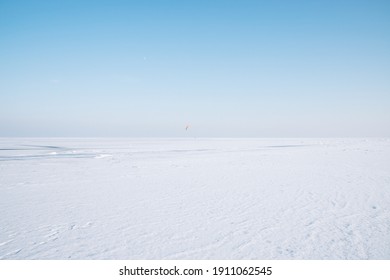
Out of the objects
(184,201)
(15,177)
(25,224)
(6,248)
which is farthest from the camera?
(15,177)

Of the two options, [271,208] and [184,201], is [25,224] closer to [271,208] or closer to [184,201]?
[184,201]

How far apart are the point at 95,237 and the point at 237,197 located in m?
3.76

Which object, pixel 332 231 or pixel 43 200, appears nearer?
pixel 332 231

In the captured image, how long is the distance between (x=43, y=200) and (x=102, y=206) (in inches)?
68.9

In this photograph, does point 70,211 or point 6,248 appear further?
point 70,211
